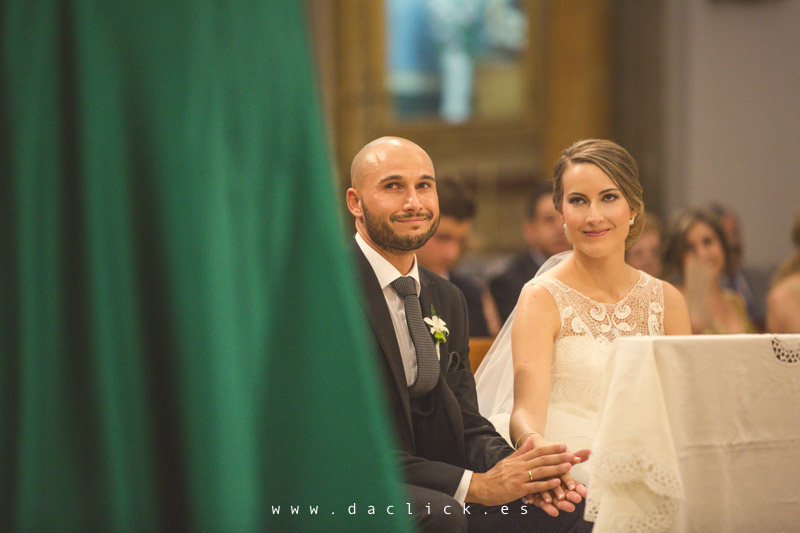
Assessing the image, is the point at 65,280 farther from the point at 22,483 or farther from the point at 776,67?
the point at 776,67

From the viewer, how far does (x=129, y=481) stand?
61cm

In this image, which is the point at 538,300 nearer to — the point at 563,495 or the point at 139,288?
the point at 563,495

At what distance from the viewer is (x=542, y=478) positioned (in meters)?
2.10

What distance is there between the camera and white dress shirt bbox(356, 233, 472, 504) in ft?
7.69

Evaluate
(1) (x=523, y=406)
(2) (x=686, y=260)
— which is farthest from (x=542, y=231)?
(1) (x=523, y=406)

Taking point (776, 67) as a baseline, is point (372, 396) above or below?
below

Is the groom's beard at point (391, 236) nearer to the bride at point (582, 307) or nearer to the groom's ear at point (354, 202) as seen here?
the groom's ear at point (354, 202)

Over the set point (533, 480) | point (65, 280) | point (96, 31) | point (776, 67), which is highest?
point (776, 67)

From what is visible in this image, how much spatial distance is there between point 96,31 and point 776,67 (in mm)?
7357

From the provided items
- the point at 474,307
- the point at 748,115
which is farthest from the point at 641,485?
the point at 748,115

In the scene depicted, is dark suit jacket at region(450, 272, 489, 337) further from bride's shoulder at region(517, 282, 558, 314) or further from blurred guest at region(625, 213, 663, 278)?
blurred guest at region(625, 213, 663, 278)

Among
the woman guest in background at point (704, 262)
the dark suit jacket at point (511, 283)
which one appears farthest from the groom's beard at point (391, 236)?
the woman guest in background at point (704, 262)

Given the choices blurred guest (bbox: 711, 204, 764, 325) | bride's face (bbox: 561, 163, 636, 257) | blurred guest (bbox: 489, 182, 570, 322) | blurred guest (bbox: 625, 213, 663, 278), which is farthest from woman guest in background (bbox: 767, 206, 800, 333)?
bride's face (bbox: 561, 163, 636, 257)

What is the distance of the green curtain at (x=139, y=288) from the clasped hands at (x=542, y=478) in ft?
5.04
